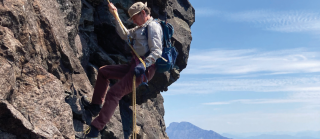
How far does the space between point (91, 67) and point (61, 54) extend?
411 centimetres

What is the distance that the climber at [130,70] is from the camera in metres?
9.63

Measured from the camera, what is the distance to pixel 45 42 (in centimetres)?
938

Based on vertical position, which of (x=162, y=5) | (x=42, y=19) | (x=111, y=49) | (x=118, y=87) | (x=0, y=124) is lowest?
(x=0, y=124)

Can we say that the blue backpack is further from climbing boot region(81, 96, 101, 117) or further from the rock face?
the rock face

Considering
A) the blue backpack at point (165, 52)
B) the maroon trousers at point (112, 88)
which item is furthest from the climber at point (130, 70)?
the blue backpack at point (165, 52)

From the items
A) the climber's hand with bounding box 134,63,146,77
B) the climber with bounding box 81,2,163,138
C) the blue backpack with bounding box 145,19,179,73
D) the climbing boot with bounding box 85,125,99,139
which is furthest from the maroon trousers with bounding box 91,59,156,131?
the climber's hand with bounding box 134,63,146,77

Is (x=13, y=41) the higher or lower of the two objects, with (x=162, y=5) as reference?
lower

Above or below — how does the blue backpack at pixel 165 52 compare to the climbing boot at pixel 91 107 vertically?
above

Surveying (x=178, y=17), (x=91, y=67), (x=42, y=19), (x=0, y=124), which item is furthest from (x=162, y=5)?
(x=0, y=124)

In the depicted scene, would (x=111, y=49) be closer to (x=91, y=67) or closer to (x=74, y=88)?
(x=91, y=67)

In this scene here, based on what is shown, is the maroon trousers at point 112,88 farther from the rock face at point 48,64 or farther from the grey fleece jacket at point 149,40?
the rock face at point 48,64

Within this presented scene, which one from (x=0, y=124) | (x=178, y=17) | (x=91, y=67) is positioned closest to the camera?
(x=0, y=124)

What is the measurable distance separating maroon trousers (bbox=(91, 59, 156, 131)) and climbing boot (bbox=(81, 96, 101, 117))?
0.56ft

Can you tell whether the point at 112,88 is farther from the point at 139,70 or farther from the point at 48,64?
the point at 48,64
